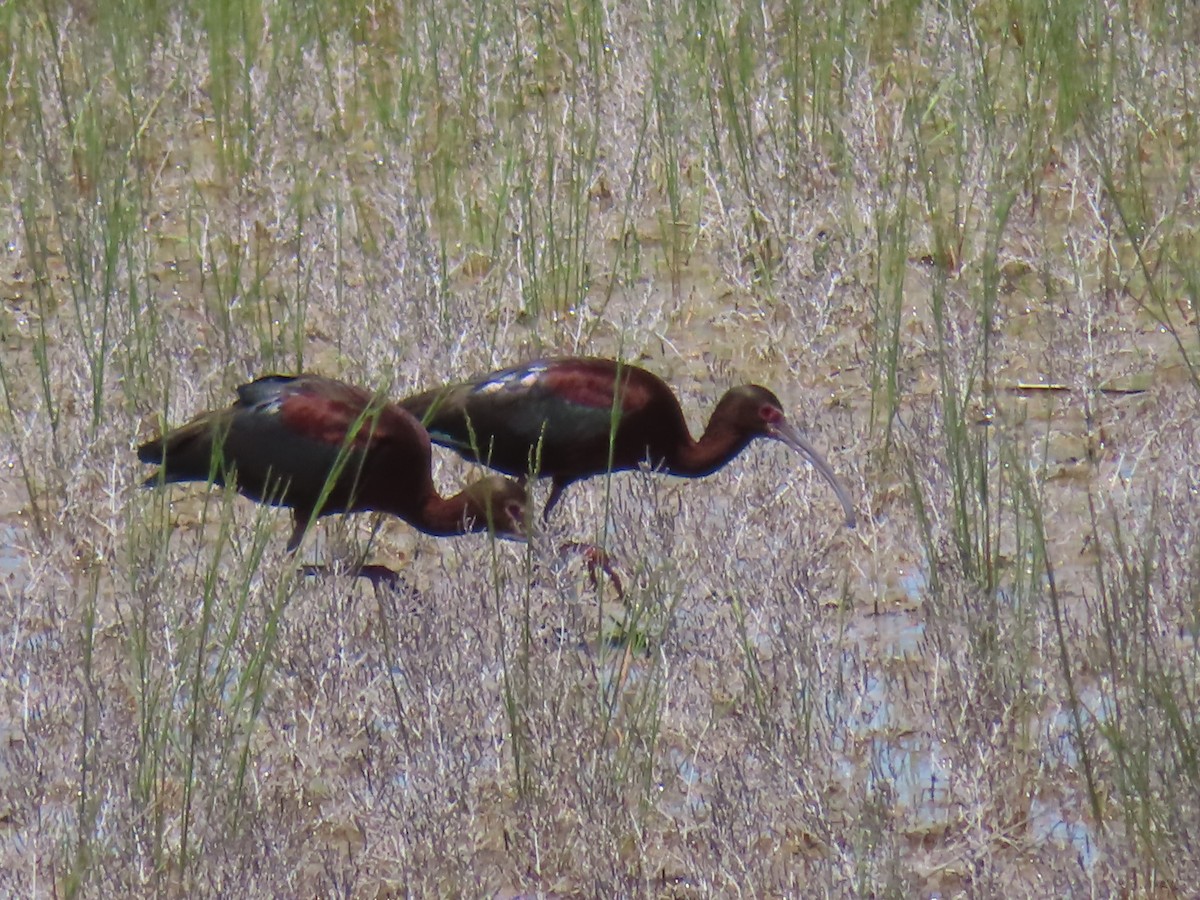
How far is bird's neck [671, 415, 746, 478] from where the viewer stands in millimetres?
5324

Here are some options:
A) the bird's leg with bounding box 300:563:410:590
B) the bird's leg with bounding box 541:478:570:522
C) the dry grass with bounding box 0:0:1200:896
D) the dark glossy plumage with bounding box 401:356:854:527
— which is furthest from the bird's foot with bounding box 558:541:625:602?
the bird's leg with bounding box 541:478:570:522

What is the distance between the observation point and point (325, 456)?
16.3ft

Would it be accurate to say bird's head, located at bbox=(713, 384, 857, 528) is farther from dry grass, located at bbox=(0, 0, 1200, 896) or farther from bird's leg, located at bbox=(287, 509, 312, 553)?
bird's leg, located at bbox=(287, 509, 312, 553)

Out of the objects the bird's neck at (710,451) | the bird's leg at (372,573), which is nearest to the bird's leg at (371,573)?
Result: the bird's leg at (372,573)

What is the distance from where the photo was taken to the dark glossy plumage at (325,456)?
194 inches

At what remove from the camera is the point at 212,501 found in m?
5.52

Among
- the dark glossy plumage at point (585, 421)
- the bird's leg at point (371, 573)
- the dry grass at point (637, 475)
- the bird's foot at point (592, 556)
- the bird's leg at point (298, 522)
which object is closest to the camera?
the dry grass at point (637, 475)

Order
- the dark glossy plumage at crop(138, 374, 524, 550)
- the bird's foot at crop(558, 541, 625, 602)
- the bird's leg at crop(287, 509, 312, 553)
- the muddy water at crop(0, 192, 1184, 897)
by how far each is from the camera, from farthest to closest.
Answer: the bird's leg at crop(287, 509, 312, 553), the dark glossy plumage at crop(138, 374, 524, 550), the bird's foot at crop(558, 541, 625, 602), the muddy water at crop(0, 192, 1184, 897)

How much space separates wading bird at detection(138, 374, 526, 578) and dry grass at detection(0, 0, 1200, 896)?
101 millimetres

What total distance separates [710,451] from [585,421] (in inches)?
13.7

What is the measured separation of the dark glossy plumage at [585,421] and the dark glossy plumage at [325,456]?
17 cm

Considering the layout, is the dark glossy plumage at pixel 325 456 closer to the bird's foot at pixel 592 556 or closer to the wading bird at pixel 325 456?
the wading bird at pixel 325 456

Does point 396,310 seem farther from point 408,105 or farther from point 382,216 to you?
point 408,105

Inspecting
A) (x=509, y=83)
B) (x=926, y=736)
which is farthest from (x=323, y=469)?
(x=509, y=83)
